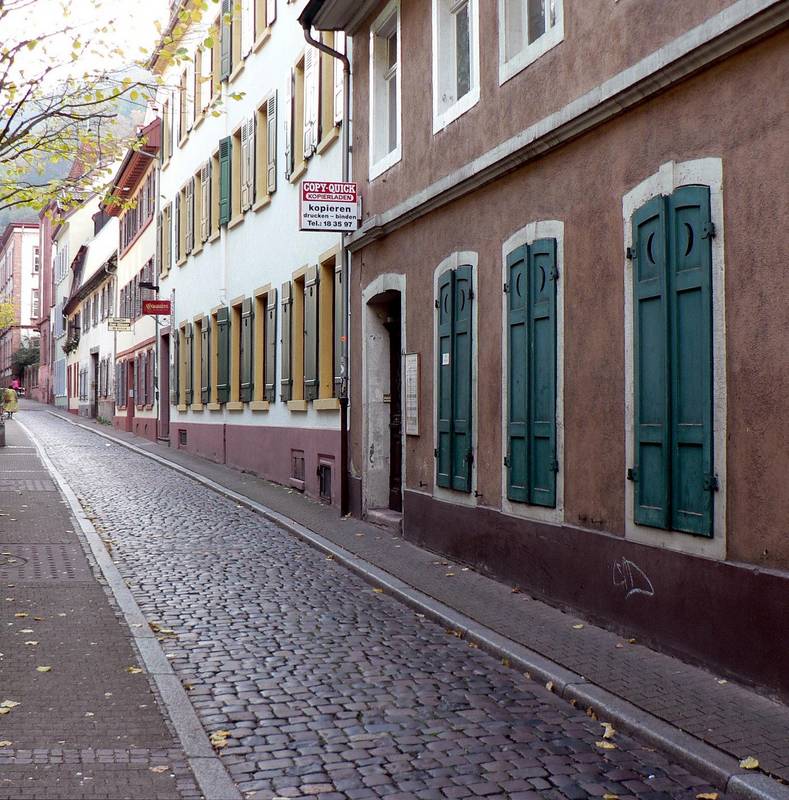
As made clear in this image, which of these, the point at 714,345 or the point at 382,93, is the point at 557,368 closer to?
the point at 714,345

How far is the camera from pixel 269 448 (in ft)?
64.0

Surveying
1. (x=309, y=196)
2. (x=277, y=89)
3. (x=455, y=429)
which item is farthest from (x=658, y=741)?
(x=277, y=89)

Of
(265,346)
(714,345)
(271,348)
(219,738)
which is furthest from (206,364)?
(219,738)

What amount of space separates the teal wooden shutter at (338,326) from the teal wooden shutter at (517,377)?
530cm

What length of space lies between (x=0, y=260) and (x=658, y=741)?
105213 millimetres

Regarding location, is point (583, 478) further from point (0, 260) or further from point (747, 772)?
point (0, 260)

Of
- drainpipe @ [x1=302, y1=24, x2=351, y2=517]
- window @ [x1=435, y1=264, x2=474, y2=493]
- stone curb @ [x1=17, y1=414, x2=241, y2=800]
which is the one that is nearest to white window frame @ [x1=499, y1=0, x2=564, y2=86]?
window @ [x1=435, y1=264, x2=474, y2=493]

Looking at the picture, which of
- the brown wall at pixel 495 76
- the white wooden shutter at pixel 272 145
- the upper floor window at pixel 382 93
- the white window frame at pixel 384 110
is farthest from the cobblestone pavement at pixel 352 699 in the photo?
the white wooden shutter at pixel 272 145

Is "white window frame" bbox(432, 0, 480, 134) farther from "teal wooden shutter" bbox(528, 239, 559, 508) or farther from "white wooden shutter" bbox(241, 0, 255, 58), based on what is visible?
"white wooden shutter" bbox(241, 0, 255, 58)

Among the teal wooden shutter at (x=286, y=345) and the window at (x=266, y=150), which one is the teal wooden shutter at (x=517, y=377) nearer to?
the teal wooden shutter at (x=286, y=345)

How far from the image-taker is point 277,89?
62.7 feet

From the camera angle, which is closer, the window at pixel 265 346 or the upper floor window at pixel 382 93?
the upper floor window at pixel 382 93

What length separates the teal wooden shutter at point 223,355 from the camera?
75.4 ft

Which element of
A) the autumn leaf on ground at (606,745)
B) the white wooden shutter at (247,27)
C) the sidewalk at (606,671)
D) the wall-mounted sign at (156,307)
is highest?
the white wooden shutter at (247,27)
